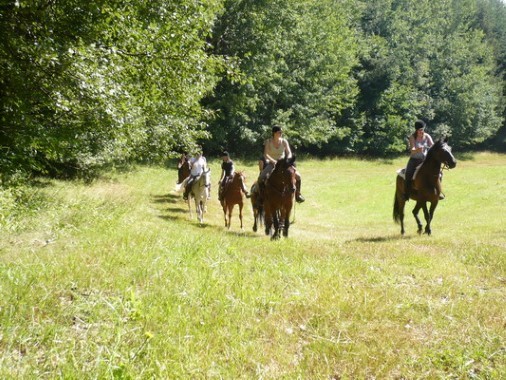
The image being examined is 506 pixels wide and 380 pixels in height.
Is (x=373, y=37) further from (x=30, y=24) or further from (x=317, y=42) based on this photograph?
(x=30, y=24)

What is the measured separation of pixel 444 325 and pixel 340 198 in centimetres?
2559

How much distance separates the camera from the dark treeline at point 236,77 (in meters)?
9.09

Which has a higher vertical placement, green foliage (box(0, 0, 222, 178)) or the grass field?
green foliage (box(0, 0, 222, 178))

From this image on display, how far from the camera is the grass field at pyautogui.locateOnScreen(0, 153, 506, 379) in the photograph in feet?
12.5

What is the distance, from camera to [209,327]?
4438mm

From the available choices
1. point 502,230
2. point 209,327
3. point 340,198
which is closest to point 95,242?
point 209,327

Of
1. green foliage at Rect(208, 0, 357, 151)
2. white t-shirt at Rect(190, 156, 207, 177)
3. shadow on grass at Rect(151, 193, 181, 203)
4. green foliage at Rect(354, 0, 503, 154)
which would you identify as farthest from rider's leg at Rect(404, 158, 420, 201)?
green foliage at Rect(354, 0, 503, 154)

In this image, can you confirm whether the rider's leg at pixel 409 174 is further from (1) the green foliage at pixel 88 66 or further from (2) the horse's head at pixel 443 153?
(1) the green foliage at pixel 88 66

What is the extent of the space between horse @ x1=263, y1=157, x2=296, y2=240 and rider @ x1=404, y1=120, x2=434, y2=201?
4.80m

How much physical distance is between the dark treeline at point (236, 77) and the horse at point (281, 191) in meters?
2.63

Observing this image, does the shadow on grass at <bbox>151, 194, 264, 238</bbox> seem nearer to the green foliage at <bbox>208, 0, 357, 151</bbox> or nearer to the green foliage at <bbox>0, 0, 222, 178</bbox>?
the green foliage at <bbox>0, 0, 222, 178</bbox>

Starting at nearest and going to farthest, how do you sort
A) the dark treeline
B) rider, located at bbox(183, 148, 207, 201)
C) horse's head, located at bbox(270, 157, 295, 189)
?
the dark treeline < horse's head, located at bbox(270, 157, 295, 189) < rider, located at bbox(183, 148, 207, 201)

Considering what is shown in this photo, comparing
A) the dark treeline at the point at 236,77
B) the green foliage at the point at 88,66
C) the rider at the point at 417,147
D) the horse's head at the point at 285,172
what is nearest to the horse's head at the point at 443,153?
the rider at the point at 417,147

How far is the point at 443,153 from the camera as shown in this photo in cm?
1314
